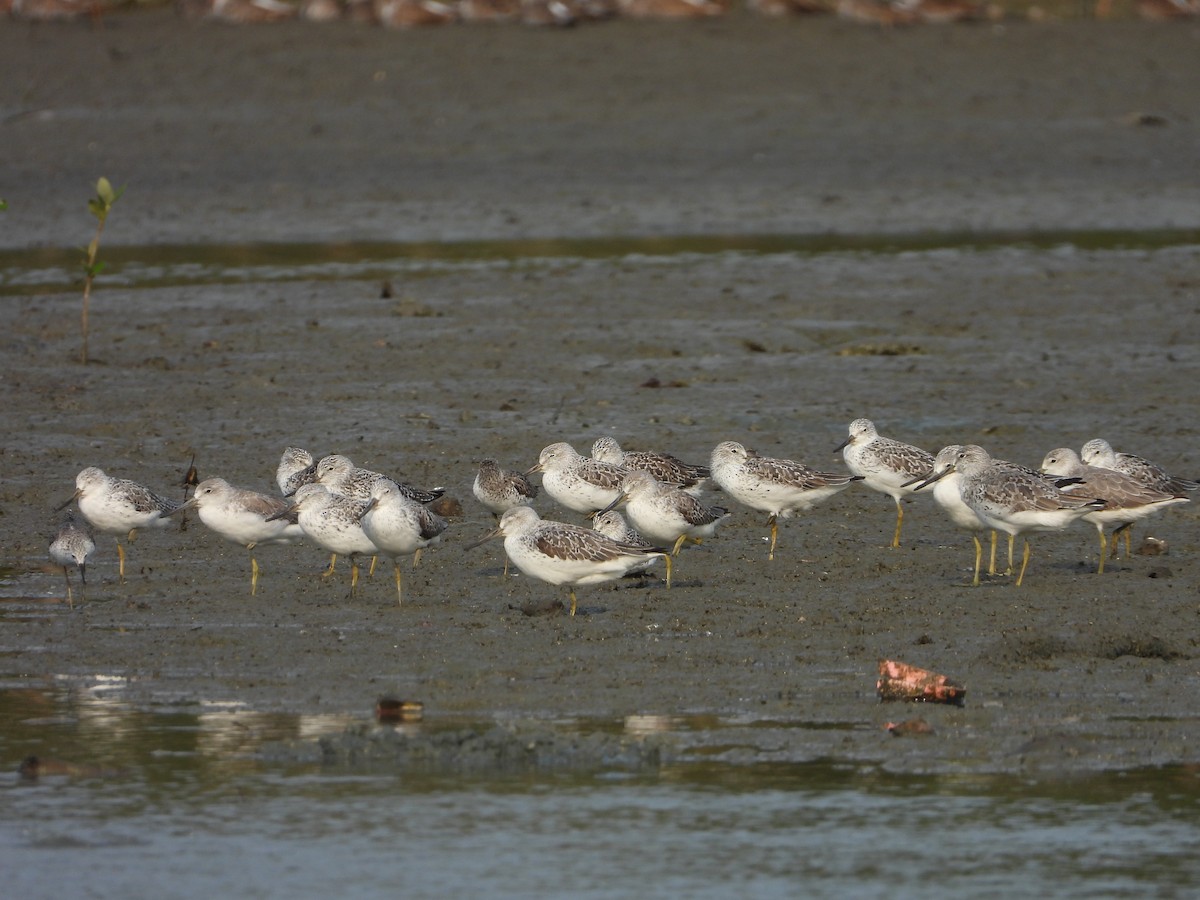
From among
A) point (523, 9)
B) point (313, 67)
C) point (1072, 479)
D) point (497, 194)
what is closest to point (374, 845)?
point (1072, 479)

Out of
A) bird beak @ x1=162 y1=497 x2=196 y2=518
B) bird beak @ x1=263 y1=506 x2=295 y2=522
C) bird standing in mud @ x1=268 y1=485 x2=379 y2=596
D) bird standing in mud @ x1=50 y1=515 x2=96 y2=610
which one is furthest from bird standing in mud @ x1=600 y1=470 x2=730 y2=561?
bird standing in mud @ x1=50 y1=515 x2=96 y2=610

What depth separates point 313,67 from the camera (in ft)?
96.0

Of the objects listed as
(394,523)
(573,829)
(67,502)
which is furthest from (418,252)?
(573,829)

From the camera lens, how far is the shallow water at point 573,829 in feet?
23.0

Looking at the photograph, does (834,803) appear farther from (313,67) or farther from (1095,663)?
(313,67)

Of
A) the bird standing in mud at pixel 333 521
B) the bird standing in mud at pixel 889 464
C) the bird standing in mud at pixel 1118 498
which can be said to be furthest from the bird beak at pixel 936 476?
the bird standing in mud at pixel 333 521

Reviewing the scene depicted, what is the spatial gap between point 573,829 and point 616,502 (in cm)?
441

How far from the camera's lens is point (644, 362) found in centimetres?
1653

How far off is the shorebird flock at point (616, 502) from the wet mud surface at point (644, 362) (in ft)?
0.92

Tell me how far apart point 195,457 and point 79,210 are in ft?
33.4

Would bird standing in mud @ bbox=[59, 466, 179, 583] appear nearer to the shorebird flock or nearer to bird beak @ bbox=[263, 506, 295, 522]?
the shorebird flock

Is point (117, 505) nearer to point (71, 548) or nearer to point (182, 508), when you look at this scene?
point (182, 508)

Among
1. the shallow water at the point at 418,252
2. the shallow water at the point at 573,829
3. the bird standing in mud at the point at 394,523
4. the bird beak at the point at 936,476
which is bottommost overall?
the shallow water at the point at 573,829

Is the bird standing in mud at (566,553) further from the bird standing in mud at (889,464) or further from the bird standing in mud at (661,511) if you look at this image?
the bird standing in mud at (889,464)
